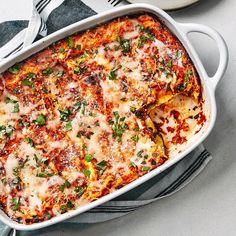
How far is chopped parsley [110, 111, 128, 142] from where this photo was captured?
7.18ft

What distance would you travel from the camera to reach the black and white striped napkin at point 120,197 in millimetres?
2355

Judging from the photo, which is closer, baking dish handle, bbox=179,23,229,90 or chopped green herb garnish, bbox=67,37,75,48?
baking dish handle, bbox=179,23,229,90

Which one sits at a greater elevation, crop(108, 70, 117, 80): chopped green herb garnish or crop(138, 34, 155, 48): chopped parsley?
crop(138, 34, 155, 48): chopped parsley

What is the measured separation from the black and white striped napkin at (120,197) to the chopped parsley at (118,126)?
30 centimetres

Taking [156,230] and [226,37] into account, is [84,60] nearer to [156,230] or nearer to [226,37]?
[226,37]

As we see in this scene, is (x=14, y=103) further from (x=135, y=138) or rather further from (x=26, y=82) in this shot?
(x=135, y=138)

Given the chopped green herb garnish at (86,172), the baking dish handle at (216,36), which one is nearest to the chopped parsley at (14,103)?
the chopped green herb garnish at (86,172)

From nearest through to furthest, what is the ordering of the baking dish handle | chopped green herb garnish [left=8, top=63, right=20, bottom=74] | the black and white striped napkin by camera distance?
the baking dish handle < chopped green herb garnish [left=8, top=63, right=20, bottom=74] < the black and white striped napkin

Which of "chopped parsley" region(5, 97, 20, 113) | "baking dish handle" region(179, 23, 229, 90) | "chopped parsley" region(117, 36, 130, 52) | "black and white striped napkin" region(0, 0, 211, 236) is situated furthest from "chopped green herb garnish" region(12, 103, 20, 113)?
"baking dish handle" region(179, 23, 229, 90)

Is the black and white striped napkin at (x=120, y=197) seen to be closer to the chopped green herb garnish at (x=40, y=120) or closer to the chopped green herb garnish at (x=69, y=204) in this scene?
the chopped green herb garnish at (x=69, y=204)

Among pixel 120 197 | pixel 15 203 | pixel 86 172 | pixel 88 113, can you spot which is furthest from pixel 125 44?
pixel 15 203

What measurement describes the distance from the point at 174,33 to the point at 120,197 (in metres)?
0.72

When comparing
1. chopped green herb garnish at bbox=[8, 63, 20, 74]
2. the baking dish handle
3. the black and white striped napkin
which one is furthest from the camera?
the black and white striped napkin

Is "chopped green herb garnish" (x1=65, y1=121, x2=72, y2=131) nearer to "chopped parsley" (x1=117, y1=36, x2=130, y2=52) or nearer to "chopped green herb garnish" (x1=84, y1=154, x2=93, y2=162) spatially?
"chopped green herb garnish" (x1=84, y1=154, x2=93, y2=162)
